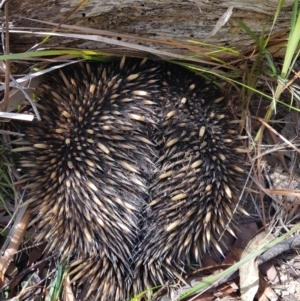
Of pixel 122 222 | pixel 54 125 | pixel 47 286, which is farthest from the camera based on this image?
pixel 47 286

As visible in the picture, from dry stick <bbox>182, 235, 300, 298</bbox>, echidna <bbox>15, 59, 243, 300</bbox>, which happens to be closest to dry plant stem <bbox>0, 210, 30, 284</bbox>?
echidna <bbox>15, 59, 243, 300</bbox>

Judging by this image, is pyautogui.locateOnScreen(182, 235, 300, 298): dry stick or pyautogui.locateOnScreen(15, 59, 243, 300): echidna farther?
pyautogui.locateOnScreen(182, 235, 300, 298): dry stick

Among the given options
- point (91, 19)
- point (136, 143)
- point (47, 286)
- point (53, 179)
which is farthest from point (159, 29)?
point (47, 286)

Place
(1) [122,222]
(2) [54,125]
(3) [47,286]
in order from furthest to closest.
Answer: (3) [47,286], (2) [54,125], (1) [122,222]

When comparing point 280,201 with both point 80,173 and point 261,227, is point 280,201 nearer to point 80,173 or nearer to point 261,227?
point 261,227

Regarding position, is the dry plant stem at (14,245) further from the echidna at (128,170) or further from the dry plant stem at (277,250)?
the dry plant stem at (277,250)

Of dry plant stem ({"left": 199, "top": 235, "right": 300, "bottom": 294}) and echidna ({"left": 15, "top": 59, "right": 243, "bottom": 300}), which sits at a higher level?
echidna ({"left": 15, "top": 59, "right": 243, "bottom": 300})

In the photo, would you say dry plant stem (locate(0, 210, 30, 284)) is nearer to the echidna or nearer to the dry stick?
the echidna
